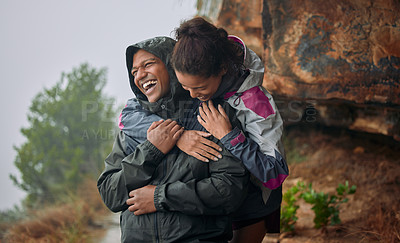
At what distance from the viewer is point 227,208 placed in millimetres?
1577

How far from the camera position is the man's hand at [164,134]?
1633mm

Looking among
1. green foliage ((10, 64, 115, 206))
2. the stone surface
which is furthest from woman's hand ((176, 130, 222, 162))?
green foliage ((10, 64, 115, 206))

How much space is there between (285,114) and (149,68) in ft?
8.49

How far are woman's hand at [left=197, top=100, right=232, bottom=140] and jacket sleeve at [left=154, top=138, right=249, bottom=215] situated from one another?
0.11 meters

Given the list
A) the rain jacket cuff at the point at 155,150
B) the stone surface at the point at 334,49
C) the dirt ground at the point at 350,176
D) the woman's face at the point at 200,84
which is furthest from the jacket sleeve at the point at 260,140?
the dirt ground at the point at 350,176

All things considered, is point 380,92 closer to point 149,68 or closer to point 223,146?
point 223,146

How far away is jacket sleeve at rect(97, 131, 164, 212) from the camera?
63.0 inches

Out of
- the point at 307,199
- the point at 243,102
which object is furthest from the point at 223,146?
the point at 307,199

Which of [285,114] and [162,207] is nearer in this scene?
[162,207]

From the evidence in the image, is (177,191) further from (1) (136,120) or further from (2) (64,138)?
(2) (64,138)

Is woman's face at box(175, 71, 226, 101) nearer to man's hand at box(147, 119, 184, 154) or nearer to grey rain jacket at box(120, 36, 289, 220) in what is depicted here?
grey rain jacket at box(120, 36, 289, 220)

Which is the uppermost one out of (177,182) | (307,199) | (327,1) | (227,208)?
(327,1)

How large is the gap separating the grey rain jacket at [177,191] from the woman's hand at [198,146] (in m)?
0.03

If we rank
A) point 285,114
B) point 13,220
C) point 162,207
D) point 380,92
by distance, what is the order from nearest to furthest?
point 162,207, point 380,92, point 285,114, point 13,220
